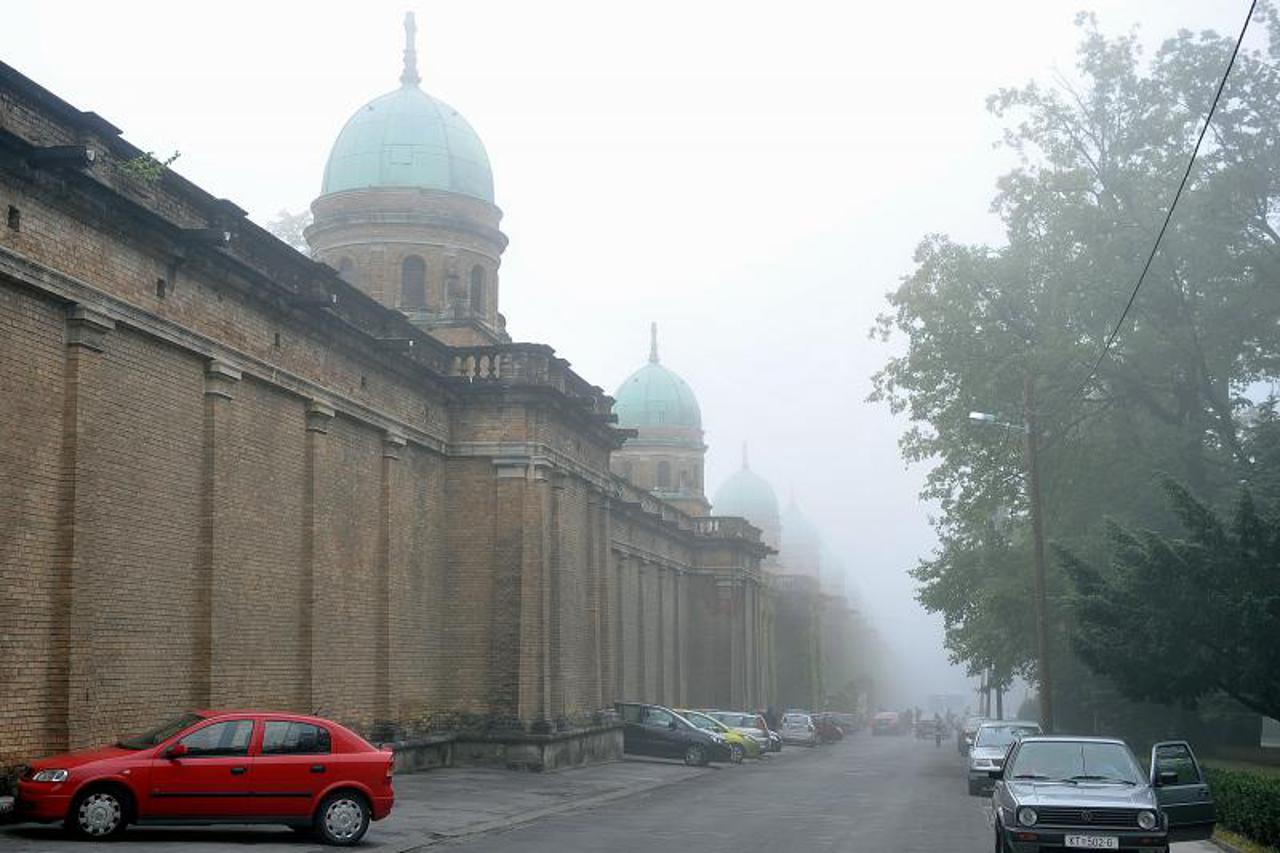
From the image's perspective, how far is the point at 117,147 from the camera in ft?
66.7

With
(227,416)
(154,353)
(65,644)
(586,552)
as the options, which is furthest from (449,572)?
(65,644)

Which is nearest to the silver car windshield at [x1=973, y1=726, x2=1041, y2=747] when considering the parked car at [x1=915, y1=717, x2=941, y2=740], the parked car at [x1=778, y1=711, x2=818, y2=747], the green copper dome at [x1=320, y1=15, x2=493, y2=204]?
the green copper dome at [x1=320, y1=15, x2=493, y2=204]

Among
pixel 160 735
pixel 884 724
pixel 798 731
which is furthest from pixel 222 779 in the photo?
pixel 884 724

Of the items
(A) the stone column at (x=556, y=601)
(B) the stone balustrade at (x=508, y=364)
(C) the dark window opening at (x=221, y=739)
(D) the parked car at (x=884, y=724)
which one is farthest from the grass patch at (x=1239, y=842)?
(D) the parked car at (x=884, y=724)

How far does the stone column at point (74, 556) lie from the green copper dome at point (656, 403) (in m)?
61.7

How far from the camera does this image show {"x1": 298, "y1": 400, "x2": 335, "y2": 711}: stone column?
2684 cm

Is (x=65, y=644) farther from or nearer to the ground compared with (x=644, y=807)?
farther from the ground

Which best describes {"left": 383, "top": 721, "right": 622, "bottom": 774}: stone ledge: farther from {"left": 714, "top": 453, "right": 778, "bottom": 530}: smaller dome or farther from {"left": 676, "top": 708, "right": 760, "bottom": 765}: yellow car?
{"left": 714, "top": 453, "right": 778, "bottom": 530}: smaller dome

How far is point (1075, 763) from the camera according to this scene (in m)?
16.8

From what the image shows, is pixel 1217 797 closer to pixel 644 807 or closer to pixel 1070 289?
pixel 644 807

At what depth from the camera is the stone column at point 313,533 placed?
26844mm

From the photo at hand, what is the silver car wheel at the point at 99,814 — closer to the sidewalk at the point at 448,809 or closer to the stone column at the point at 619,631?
the sidewalk at the point at 448,809

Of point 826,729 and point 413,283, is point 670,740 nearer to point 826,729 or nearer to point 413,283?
point 413,283

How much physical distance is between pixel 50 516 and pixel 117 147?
4.79 meters
